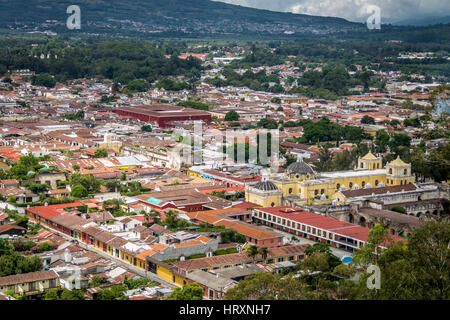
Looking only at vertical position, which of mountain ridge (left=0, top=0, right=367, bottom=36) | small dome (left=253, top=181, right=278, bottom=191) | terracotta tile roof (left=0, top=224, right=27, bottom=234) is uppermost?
mountain ridge (left=0, top=0, right=367, bottom=36)

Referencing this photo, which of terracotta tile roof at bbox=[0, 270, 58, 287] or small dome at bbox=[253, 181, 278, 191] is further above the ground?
small dome at bbox=[253, 181, 278, 191]

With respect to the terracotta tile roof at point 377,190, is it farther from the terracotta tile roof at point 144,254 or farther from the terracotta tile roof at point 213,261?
the terracotta tile roof at point 144,254

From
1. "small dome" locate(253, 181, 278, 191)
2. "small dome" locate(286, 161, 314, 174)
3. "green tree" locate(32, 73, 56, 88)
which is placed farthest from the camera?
"green tree" locate(32, 73, 56, 88)

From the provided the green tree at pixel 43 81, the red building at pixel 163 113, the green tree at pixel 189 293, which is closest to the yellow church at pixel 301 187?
the green tree at pixel 189 293

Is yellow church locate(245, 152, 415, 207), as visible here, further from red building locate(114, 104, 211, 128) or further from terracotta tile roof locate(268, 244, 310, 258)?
red building locate(114, 104, 211, 128)

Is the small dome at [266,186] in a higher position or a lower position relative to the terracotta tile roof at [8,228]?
higher

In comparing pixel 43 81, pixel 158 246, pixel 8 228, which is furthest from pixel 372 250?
pixel 43 81

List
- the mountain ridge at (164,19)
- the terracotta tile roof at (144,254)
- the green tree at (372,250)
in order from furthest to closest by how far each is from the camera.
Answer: the mountain ridge at (164,19) < the terracotta tile roof at (144,254) < the green tree at (372,250)

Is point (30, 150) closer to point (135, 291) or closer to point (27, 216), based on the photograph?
point (27, 216)

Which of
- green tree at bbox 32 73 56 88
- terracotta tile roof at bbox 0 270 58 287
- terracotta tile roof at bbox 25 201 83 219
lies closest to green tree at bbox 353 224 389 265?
terracotta tile roof at bbox 0 270 58 287
